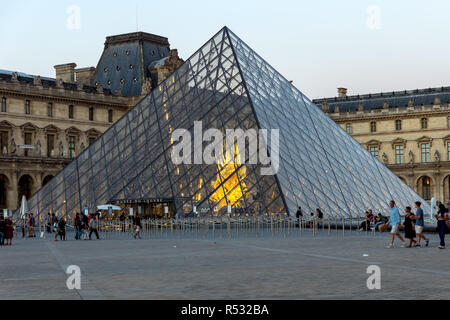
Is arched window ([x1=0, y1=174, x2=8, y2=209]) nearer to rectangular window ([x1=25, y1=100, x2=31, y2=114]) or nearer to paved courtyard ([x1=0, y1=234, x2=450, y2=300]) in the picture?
rectangular window ([x1=25, y1=100, x2=31, y2=114])

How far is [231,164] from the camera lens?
3388cm

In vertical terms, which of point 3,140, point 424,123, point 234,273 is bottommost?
point 234,273

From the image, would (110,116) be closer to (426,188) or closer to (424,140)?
(424,140)

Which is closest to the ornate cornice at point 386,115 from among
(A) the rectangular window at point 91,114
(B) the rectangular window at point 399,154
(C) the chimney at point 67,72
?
(B) the rectangular window at point 399,154

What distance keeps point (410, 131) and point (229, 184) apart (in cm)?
5723

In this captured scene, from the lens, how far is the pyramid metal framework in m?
32.8

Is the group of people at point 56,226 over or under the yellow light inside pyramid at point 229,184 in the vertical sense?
under

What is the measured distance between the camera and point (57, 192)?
3872 cm

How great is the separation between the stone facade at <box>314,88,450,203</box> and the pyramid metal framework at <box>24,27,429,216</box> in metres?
45.8

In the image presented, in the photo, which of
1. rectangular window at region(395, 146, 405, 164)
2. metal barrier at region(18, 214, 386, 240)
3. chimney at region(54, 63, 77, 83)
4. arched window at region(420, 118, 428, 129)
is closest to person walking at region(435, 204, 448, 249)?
metal barrier at region(18, 214, 386, 240)

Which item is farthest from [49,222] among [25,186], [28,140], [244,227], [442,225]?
[25,186]

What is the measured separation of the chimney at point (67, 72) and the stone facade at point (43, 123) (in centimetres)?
180

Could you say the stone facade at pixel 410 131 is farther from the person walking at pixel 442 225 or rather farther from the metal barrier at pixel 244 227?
the person walking at pixel 442 225

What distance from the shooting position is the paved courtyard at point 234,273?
10.5 meters
